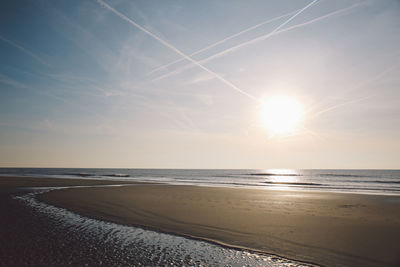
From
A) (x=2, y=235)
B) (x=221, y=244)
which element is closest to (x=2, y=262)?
(x=2, y=235)

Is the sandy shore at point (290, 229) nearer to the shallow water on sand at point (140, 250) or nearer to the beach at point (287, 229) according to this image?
the beach at point (287, 229)

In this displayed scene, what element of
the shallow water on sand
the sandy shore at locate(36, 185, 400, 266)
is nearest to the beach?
the sandy shore at locate(36, 185, 400, 266)

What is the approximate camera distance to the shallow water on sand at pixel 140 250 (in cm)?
680

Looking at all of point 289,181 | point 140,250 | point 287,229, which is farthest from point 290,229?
point 289,181

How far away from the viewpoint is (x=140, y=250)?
7.78 meters

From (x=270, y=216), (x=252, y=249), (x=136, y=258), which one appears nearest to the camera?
(x=136, y=258)

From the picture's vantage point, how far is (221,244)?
28.1 feet

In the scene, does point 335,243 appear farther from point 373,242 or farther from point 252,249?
point 252,249

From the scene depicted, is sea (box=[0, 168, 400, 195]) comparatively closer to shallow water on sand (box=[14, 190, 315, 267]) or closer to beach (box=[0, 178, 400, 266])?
beach (box=[0, 178, 400, 266])

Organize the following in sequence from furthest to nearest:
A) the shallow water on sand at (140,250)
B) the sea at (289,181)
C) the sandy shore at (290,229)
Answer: the sea at (289,181) < the sandy shore at (290,229) < the shallow water on sand at (140,250)

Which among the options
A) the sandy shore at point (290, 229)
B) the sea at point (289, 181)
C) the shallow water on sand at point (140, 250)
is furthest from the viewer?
the sea at point (289, 181)

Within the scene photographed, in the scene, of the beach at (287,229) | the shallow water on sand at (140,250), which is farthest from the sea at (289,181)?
the shallow water on sand at (140,250)

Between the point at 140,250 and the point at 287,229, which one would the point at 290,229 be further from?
the point at 140,250

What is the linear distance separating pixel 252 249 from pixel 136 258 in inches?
155
